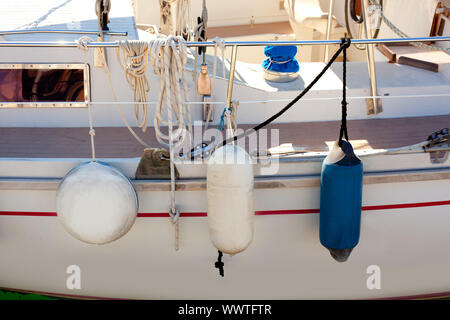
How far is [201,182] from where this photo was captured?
361 centimetres

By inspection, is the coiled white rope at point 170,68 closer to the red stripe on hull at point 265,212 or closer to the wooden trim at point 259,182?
the wooden trim at point 259,182

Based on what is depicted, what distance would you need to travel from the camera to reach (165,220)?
3738mm

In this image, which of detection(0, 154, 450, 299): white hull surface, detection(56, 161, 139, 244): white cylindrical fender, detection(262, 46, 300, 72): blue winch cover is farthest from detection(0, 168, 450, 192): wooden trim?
detection(262, 46, 300, 72): blue winch cover

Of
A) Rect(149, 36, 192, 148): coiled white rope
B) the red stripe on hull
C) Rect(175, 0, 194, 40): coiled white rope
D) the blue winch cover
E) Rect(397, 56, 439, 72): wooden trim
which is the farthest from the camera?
Rect(397, 56, 439, 72): wooden trim

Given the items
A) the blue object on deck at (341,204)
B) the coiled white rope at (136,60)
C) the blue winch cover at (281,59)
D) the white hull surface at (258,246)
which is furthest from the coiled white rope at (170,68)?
the blue winch cover at (281,59)

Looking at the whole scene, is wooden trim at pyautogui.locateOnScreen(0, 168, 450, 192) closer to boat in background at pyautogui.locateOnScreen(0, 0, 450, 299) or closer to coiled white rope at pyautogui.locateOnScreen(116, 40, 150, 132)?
boat in background at pyautogui.locateOnScreen(0, 0, 450, 299)

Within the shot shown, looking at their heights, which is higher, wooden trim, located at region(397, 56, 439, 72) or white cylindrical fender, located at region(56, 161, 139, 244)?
wooden trim, located at region(397, 56, 439, 72)

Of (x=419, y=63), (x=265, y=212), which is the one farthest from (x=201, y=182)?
(x=419, y=63)

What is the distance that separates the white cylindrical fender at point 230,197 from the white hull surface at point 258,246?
0.25 metres

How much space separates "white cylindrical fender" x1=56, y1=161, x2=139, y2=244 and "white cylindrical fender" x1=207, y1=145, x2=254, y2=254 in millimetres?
550

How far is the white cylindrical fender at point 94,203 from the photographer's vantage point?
337 centimetres

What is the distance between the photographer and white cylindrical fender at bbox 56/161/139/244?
11.1 feet

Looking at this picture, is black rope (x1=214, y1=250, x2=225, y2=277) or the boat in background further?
black rope (x1=214, y1=250, x2=225, y2=277)

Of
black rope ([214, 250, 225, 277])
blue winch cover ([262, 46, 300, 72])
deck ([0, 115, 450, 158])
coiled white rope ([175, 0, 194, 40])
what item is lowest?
black rope ([214, 250, 225, 277])
